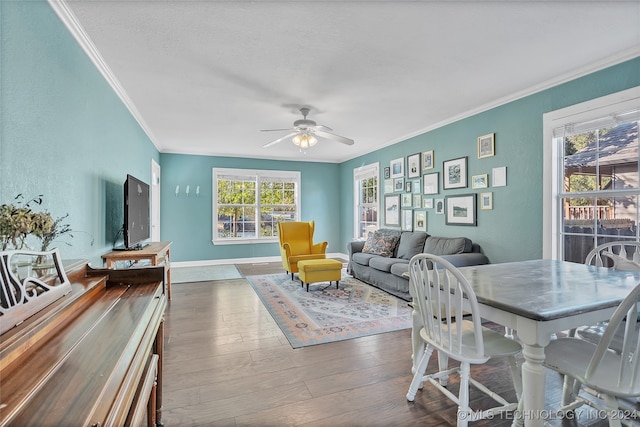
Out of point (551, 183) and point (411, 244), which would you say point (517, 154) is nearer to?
point (551, 183)

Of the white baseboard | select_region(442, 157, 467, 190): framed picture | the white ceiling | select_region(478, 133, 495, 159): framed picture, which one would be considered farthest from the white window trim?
the white baseboard

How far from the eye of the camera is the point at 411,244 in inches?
187

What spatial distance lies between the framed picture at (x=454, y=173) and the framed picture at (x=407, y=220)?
903 mm

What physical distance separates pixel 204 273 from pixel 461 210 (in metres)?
4.60

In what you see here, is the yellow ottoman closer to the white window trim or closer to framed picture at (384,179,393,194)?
framed picture at (384,179,393,194)

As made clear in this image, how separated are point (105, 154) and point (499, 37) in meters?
3.56

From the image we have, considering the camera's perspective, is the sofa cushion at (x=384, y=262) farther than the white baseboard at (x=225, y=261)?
No

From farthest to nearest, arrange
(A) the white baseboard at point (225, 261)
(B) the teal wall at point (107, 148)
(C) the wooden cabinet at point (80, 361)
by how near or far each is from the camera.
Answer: (A) the white baseboard at point (225, 261) → (B) the teal wall at point (107, 148) → (C) the wooden cabinet at point (80, 361)

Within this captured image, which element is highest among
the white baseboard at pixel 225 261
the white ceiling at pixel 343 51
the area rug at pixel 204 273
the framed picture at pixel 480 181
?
the white ceiling at pixel 343 51

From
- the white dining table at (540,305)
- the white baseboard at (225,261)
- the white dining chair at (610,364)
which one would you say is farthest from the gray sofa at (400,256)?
the white baseboard at (225,261)

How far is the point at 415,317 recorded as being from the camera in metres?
2.03

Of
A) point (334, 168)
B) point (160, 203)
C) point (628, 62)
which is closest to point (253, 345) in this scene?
point (628, 62)

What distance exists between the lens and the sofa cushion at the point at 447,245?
4020 mm

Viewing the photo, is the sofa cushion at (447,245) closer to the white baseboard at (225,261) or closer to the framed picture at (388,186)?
the framed picture at (388,186)
